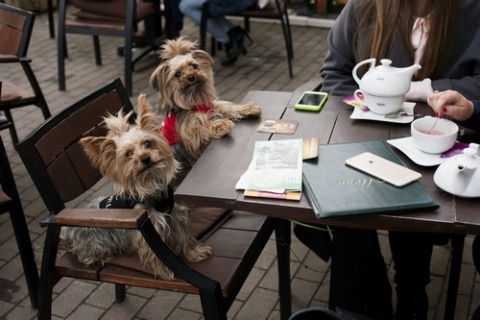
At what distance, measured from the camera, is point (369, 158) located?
1937 mm

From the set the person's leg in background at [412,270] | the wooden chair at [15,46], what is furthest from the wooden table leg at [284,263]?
the wooden chair at [15,46]

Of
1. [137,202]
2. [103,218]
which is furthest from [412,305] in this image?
[103,218]

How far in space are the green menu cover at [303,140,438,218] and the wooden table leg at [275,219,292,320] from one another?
582mm

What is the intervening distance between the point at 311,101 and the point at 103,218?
972 mm

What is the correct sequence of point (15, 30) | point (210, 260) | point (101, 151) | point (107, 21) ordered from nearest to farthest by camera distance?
point (101, 151)
point (210, 260)
point (15, 30)
point (107, 21)

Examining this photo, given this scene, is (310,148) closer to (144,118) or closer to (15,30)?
(144,118)

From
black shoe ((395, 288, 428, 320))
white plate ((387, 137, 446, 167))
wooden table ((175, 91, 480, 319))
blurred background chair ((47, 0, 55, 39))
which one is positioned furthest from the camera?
blurred background chair ((47, 0, 55, 39))

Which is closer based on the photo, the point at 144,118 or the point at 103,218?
the point at 103,218

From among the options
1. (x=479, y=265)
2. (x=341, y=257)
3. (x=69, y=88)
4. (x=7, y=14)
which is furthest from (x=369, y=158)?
(x=69, y=88)

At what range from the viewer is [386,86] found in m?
2.17

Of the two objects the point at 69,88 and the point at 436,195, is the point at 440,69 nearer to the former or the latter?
the point at 436,195

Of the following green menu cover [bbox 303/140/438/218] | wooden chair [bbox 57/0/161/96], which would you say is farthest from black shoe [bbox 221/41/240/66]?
green menu cover [bbox 303/140/438/218]

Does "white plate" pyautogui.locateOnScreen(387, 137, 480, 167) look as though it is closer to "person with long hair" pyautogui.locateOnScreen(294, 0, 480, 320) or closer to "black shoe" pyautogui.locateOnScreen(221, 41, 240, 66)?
"person with long hair" pyautogui.locateOnScreen(294, 0, 480, 320)

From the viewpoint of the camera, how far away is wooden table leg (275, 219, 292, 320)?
8.29 ft
